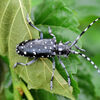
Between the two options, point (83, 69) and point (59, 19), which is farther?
point (83, 69)

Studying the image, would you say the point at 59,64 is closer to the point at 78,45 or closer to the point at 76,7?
the point at 78,45

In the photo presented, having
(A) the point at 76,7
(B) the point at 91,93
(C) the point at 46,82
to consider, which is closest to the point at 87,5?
(A) the point at 76,7

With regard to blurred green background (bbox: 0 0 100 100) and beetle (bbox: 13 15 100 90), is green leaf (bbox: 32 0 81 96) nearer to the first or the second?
blurred green background (bbox: 0 0 100 100)

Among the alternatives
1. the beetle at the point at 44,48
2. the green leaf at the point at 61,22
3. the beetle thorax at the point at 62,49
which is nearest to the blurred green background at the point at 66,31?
the green leaf at the point at 61,22

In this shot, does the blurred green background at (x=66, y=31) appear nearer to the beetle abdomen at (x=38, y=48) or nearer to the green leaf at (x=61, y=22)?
the green leaf at (x=61, y=22)

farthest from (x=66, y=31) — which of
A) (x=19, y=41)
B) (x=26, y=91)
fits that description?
(x=26, y=91)

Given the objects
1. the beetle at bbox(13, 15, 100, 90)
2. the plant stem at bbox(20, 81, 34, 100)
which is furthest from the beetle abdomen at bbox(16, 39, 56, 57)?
the plant stem at bbox(20, 81, 34, 100)

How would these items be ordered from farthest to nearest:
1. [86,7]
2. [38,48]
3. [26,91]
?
[86,7]
[38,48]
[26,91]

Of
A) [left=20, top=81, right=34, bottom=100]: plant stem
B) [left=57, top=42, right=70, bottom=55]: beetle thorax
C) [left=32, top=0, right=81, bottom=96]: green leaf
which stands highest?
[left=32, top=0, right=81, bottom=96]: green leaf

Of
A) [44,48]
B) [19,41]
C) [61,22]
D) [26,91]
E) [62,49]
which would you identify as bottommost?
[26,91]

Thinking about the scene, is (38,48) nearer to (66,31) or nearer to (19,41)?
(19,41)

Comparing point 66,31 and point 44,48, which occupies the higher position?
point 66,31
